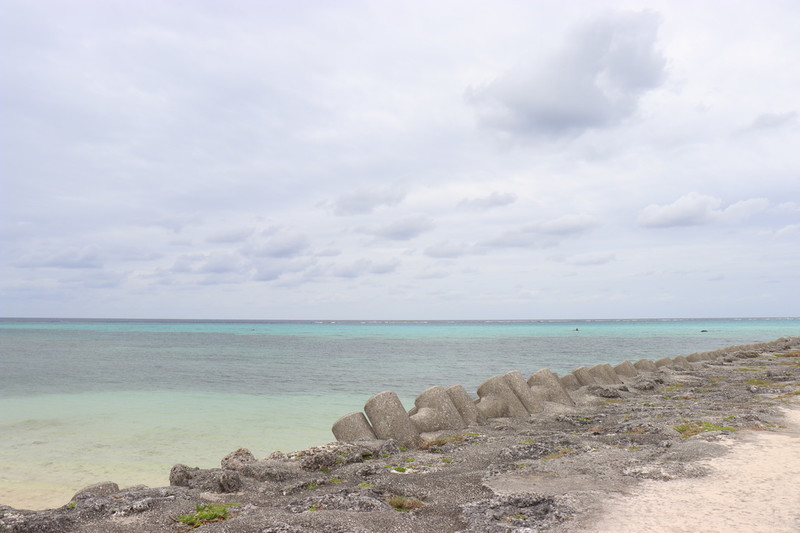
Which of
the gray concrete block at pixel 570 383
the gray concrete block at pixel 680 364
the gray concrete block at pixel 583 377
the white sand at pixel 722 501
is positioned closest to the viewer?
the white sand at pixel 722 501

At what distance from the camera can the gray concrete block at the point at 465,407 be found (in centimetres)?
1299

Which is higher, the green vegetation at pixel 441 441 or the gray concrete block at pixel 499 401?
the gray concrete block at pixel 499 401

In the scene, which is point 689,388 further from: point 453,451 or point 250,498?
point 250,498

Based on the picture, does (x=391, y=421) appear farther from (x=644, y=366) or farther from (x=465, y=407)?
(x=644, y=366)

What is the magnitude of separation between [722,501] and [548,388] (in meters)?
9.53

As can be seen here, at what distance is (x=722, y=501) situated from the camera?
6.16 m

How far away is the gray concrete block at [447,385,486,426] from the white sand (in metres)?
5.88

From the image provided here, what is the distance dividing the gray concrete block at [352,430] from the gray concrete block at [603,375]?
10713 mm

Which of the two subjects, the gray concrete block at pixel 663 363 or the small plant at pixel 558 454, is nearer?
the small plant at pixel 558 454

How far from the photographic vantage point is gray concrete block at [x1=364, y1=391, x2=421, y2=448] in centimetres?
1117

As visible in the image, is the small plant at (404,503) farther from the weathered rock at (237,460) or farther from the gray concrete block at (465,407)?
the gray concrete block at (465,407)

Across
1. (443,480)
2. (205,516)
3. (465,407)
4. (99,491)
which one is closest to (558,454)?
(443,480)

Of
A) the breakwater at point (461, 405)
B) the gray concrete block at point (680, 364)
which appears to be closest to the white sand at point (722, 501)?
the breakwater at point (461, 405)

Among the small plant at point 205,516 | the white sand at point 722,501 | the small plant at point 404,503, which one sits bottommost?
the small plant at point 205,516
